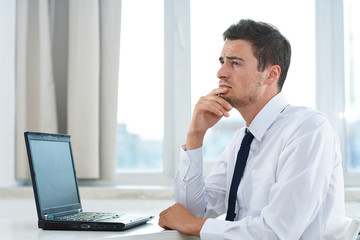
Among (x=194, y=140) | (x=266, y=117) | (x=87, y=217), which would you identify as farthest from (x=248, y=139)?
(x=87, y=217)

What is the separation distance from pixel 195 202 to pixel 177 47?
3.99 feet

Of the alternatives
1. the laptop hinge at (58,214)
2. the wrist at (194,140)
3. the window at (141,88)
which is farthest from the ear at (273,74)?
the window at (141,88)

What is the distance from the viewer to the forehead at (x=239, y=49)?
1.67 m

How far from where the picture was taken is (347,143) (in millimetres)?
2564

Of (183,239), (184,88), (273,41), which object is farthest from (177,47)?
(183,239)

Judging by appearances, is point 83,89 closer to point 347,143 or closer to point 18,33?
point 18,33

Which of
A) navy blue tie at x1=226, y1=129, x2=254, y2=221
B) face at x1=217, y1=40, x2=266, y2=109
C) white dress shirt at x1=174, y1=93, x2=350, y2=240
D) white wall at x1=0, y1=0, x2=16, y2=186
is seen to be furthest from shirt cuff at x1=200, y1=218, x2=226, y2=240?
white wall at x1=0, y1=0, x2=16, y2=186

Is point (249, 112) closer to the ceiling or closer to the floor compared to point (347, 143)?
closer to the ceiling

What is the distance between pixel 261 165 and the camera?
61.3 inches

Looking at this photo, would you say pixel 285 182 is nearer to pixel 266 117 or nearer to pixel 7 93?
pixel 266 117

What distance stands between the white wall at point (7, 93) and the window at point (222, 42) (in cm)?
102

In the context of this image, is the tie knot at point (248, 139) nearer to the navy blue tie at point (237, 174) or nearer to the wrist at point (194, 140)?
the navy blue tie at point (237, 174)

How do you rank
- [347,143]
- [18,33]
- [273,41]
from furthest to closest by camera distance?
[18,33] < [347,143] < [273,41]

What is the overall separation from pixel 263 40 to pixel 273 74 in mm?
125
